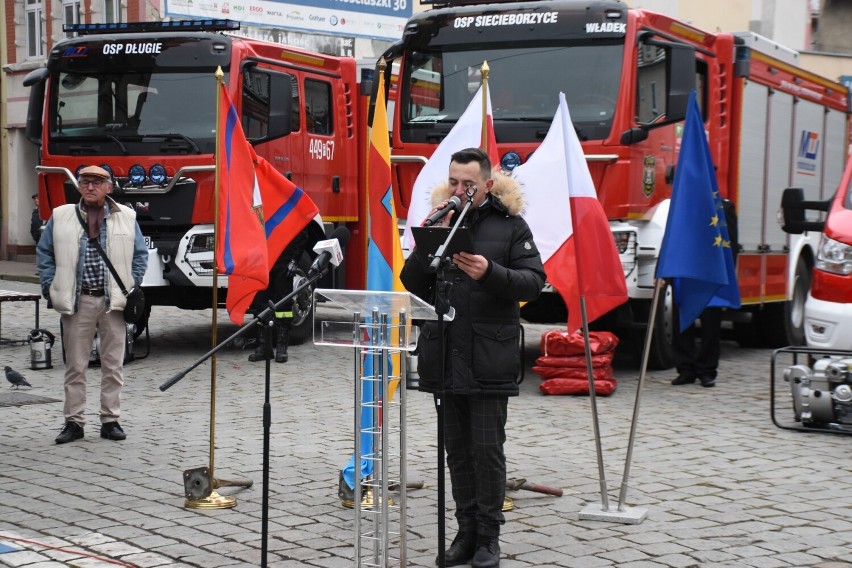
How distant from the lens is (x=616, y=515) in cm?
669

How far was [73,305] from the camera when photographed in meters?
8.95

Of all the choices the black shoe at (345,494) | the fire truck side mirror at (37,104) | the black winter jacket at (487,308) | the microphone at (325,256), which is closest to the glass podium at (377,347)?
the microphone at (325,256)

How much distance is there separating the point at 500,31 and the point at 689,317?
5.13m

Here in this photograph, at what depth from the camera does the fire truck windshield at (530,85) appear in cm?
1153

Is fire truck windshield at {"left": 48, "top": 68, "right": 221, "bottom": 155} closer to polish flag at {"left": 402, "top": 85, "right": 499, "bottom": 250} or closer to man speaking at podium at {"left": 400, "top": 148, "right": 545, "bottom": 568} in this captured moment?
polish flag at {"left": 402, "top": 85, "right": 499, "bottom": 250}

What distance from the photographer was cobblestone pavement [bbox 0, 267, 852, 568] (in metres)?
6.17

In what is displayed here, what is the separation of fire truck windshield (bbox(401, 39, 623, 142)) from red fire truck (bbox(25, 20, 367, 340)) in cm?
223

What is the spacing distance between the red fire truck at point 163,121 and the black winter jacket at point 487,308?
7.46 metres

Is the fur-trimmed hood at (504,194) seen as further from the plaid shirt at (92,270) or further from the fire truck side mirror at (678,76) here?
the fire truck side mirror at (678,76)

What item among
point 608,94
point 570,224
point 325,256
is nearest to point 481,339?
point 325,256

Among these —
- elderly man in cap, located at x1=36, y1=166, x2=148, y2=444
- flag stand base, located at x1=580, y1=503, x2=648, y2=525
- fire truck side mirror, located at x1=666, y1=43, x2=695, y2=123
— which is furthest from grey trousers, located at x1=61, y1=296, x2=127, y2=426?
fire truck side mirror, located at x1=666, y1=43, x2=695, y2=123

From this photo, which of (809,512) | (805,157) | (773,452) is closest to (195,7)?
(805,157)

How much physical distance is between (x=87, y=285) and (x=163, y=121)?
4615 mm

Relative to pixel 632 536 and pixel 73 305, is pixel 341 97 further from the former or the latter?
pixel 632 536
